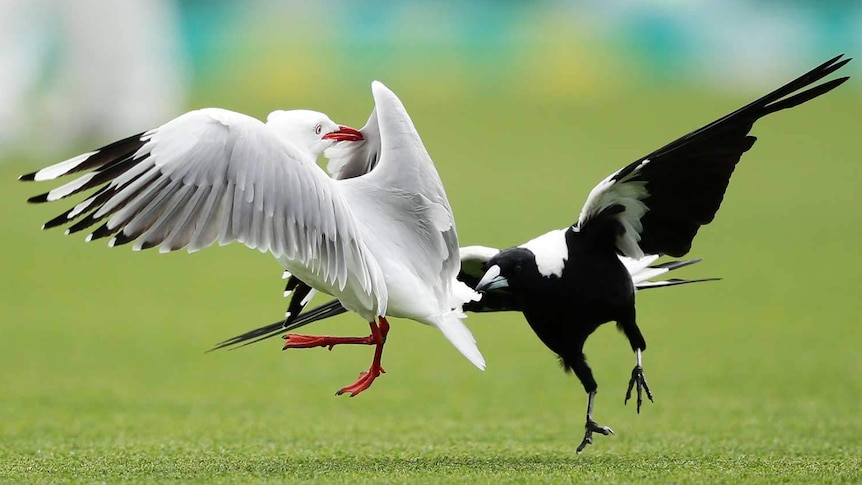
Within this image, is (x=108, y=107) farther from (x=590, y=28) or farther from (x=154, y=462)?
(x=154, y=462)

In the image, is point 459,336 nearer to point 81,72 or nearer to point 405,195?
point 405,195

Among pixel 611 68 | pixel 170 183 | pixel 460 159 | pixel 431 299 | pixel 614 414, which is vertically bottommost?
pixel 614 414

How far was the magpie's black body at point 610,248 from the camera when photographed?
532cm

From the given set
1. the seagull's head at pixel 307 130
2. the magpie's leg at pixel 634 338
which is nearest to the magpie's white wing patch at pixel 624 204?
the magpie's leg at pixel 634 338

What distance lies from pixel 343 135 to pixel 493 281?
38.1 inches

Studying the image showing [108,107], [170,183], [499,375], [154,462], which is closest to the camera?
[170,183]

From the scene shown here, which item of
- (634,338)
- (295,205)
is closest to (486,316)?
(634,338)

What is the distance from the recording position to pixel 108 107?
19266 mm

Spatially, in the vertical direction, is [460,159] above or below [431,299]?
above

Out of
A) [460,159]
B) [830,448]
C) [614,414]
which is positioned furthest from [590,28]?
[830,448]

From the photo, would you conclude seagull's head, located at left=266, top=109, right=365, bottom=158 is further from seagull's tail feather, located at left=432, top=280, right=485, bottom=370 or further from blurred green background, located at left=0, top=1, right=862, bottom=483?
blurred green background, located at left=0, top=1, right=862, bottom=483

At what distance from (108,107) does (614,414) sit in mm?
13326

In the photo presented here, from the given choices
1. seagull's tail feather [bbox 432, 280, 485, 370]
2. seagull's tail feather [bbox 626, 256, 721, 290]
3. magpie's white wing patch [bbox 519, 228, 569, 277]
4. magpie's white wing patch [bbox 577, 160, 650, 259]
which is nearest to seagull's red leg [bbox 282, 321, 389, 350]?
seagull's tail feather [bbox 432, 280, 485, 370]

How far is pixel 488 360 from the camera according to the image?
1046 cm
